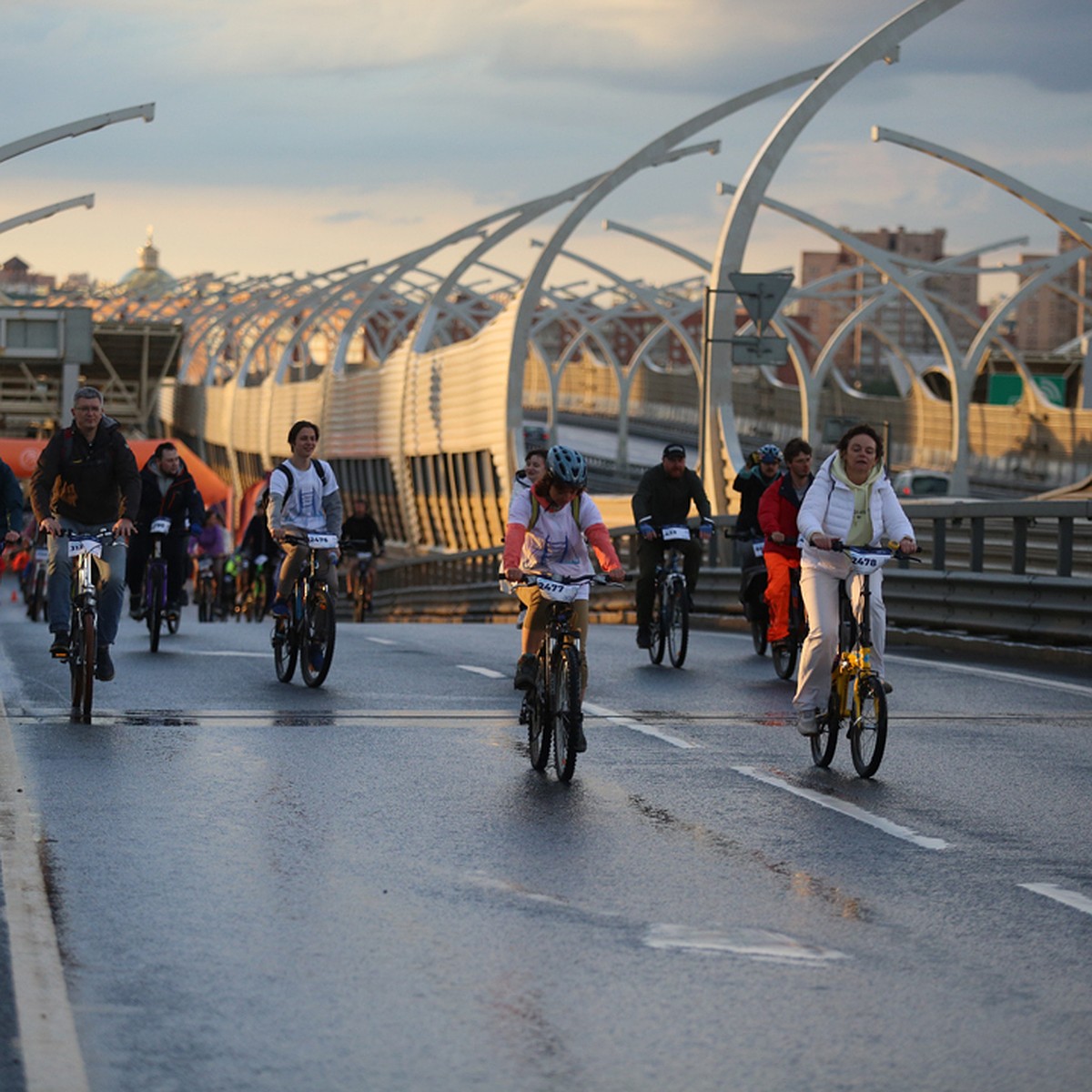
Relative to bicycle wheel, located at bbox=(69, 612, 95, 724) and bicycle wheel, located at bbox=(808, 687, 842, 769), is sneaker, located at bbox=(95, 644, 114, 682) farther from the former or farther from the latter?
bicycle wheel, located at bbox=(808, 687, 842, 769)

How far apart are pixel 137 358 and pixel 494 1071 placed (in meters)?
110

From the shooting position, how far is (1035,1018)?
18.4 ft

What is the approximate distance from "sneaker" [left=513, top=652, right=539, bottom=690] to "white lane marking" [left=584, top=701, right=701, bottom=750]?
1412 mm

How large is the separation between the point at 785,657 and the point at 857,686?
5.59 metres

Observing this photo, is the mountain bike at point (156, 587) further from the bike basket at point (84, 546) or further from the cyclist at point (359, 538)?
the cyclist at point (359, 538)

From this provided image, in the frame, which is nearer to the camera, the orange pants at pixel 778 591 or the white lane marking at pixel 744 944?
the white lane marking at pixel 744 944

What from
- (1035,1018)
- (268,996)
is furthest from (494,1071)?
(1035,1018)

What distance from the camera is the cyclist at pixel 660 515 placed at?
56.5 feet

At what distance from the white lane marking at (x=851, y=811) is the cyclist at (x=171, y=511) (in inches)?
338

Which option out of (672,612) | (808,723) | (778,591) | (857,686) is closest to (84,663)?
(808,723)

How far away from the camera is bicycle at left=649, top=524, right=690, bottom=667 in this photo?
663 inches

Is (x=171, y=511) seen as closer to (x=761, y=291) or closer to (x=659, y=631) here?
(x=659, y=631)

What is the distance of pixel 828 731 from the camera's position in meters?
10.5

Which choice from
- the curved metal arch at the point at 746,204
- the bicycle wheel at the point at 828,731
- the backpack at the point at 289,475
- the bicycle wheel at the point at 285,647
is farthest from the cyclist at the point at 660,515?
the curved metal arch at the point at 746,204
